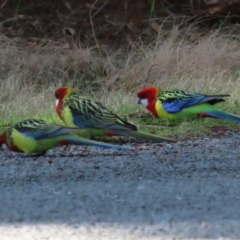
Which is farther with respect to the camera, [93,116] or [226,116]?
[226,116]

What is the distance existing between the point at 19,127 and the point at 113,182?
4.40ft

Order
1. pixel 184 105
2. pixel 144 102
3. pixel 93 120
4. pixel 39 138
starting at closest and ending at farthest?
1. pixel 39 138
2. pixel 93 120
3. pixel 184 105
4. pixel 144 102

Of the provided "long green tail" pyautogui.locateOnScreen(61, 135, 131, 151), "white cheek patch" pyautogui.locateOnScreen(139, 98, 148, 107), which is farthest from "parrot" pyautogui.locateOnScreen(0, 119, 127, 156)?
"white cheek patch" pyautogui.locateOnScreen(139, 98, 148, 107)

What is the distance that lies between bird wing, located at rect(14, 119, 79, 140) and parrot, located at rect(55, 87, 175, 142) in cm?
61

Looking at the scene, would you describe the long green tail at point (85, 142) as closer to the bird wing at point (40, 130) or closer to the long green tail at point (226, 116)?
the bird wing at point (40, 130)

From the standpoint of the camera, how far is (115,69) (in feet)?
39.6

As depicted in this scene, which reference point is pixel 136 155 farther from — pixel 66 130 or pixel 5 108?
pixel 5 108

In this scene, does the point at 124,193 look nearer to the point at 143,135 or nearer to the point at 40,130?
the point at 40,130

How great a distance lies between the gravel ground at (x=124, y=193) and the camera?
4.28 m

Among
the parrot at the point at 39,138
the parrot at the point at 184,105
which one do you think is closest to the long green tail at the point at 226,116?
the parrot at the point at 184,105

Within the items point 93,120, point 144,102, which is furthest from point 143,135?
point 144,102

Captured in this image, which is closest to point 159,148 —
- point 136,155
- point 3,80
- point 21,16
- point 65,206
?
point 136,155

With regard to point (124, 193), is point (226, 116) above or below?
below

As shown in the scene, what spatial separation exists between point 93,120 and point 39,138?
984 millimetres
